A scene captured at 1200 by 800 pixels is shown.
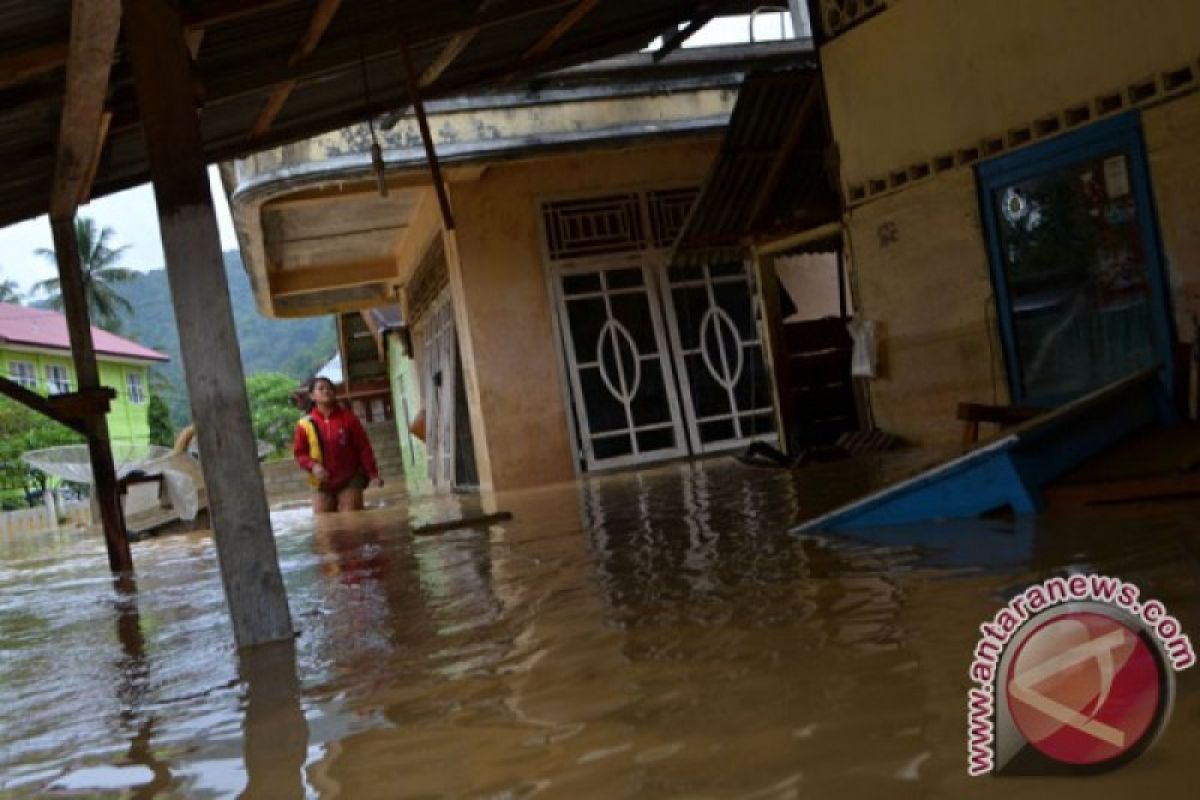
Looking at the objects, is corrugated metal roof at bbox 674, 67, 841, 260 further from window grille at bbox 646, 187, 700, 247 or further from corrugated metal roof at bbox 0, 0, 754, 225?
window grille at bbox 646, 187, 700, 247

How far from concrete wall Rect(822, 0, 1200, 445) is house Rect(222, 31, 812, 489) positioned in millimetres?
3707

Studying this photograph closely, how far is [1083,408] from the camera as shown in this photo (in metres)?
5.29

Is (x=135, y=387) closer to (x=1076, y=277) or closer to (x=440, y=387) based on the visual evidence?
(x=440, y=387)

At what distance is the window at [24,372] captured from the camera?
33719 mm

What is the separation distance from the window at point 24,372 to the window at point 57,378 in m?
0.83

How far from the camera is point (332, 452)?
12.4 meters

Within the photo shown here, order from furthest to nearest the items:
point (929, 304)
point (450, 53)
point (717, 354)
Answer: point (717, 354), point (929, 304), point (450, 53)

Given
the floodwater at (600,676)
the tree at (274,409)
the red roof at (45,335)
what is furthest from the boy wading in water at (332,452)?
the tree at (274,409)

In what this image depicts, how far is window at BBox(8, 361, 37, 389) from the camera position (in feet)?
111

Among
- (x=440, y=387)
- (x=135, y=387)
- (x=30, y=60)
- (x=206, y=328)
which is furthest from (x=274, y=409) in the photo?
(x=206, y=328)

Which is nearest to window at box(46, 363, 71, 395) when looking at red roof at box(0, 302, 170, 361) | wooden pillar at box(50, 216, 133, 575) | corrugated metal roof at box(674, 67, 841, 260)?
red roof at box(0, 302, 170, 361)

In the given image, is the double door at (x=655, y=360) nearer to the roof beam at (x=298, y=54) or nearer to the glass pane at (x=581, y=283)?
the glass pane at (x=581, y=283)

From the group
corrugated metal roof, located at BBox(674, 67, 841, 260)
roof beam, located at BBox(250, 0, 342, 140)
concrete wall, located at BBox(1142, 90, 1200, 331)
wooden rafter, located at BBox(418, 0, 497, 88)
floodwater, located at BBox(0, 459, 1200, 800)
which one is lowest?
floodwater, located at BBox(0, 459, 1200, 800)

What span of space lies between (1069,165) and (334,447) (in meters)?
7.72
